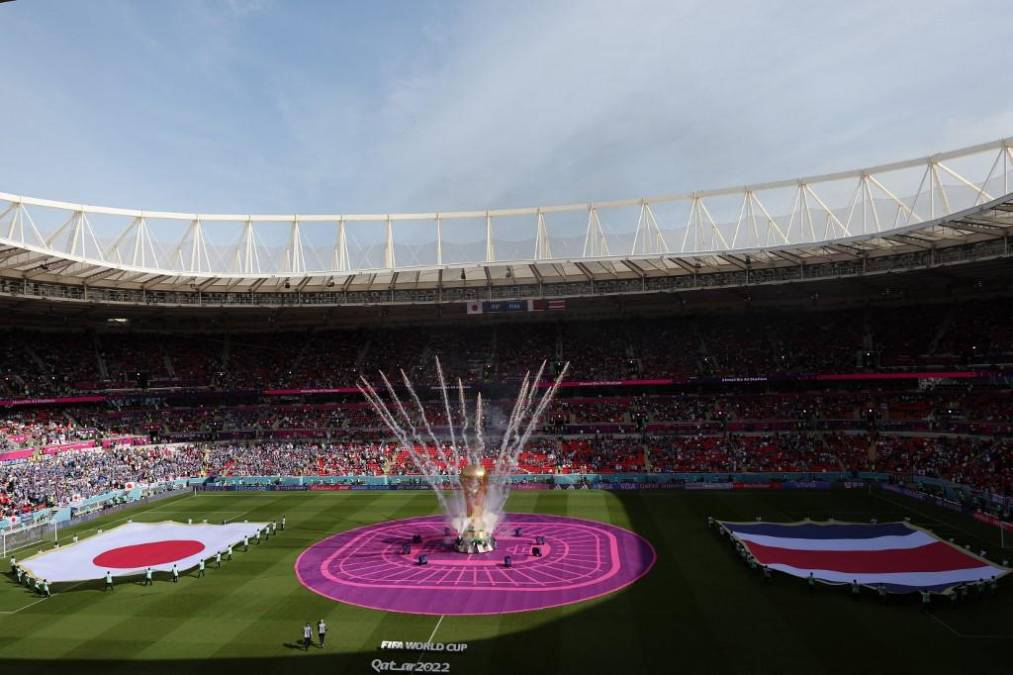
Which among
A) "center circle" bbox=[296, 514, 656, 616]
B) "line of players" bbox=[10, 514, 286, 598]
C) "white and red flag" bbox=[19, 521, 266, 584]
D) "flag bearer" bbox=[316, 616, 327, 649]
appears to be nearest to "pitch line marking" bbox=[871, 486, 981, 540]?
"center circle" bbox=[296, 514, 656, 616]

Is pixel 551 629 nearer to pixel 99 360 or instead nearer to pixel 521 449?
pixel 521 449

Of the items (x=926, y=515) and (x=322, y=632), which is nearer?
(x=322, y=632)

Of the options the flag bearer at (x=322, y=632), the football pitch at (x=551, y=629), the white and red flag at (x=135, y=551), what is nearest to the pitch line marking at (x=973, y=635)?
the football pitch at (x=551, y=629)

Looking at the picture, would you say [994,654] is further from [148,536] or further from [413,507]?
[148,536]

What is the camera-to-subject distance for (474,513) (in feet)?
102

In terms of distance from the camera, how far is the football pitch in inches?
752

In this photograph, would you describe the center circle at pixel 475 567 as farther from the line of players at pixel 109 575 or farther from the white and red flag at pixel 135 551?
the white and red flag at pixel 135 551

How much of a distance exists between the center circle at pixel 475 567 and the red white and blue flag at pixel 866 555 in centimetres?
566

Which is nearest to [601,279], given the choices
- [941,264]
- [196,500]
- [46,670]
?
[941,264]

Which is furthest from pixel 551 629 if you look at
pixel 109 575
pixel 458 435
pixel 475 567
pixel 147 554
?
pixel 458 435

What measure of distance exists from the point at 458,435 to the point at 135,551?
28925 mm

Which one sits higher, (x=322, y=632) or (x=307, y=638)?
(x=322, y=632)

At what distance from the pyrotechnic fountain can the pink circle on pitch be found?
1351 cm

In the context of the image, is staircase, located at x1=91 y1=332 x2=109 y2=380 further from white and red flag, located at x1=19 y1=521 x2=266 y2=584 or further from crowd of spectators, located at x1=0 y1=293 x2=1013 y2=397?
white and red flag, located at x1=19 y1=521 x2=266 y2=584
